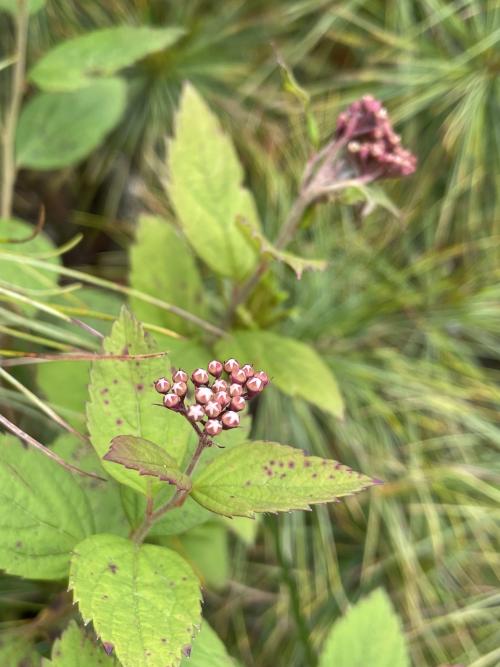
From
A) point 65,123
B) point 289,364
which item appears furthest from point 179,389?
point 65,123

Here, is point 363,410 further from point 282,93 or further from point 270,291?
point 282,93

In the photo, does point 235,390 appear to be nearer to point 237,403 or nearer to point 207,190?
point 237,403

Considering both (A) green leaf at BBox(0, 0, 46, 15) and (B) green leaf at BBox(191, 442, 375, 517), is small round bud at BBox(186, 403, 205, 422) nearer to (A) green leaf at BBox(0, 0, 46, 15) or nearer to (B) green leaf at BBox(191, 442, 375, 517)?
(B) green leaf at BBox(191, 442, 375, 517)

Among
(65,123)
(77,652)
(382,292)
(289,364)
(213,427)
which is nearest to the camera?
(213,427)

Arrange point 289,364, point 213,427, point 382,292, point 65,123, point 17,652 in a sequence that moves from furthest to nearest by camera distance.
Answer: point 382,292
point 65,123
point 289,364
point 17,652
point 213,427

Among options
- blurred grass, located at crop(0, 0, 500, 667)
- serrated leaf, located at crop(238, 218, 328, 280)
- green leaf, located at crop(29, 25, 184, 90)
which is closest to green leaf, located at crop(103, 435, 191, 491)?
serrated leaf, located at crop(238, 218, 328, 280)

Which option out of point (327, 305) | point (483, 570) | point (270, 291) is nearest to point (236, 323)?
point (270, 291)

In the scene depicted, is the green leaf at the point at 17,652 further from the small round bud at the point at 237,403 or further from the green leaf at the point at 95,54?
the green leaf at the point at 95,54
